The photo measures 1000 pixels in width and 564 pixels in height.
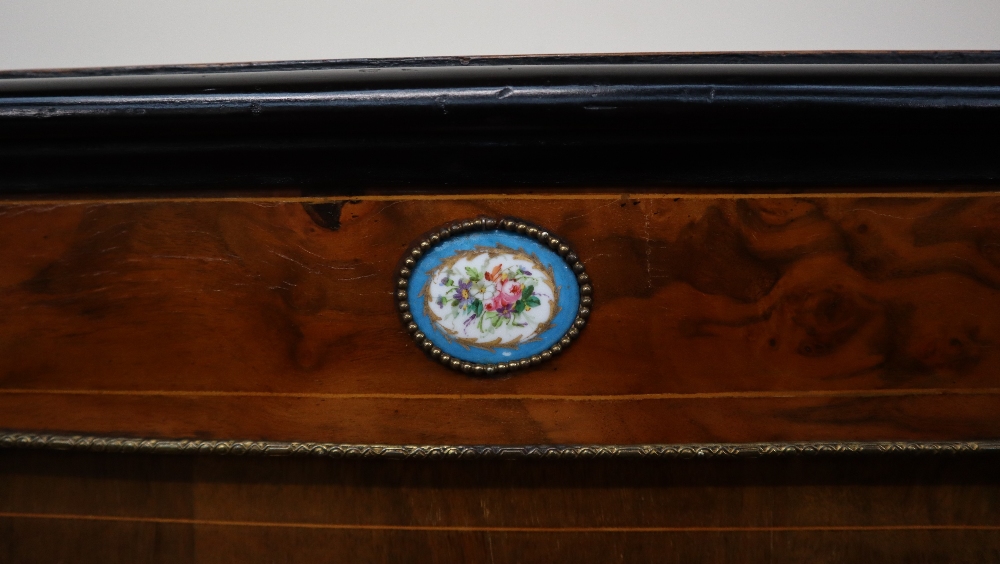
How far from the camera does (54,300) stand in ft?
1.86

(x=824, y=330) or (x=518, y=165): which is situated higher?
(x=518, y=165)

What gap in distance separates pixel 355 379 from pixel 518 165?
231 mm

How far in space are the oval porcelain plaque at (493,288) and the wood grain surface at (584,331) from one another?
0.05ft

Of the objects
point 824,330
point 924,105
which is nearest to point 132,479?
point 824,330

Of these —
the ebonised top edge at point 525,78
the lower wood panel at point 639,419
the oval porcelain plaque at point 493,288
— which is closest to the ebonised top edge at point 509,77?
the ebonised top edge at point 525,78

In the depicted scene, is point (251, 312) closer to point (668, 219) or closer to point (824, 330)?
point (668, 219)

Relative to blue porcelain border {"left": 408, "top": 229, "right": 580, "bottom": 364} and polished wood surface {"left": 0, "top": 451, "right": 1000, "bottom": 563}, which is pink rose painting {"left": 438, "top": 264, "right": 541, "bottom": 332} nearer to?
blue porcelain border {"left": 408, "top": 229, "right": 580, "bottom": 364}

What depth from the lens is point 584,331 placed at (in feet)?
1.79

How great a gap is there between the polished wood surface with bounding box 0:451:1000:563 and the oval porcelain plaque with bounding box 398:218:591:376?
12 cm

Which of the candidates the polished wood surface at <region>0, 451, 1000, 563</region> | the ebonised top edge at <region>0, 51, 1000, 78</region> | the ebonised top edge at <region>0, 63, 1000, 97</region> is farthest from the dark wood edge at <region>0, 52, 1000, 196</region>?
the polished wood surface at <region>0, 451, 1000, 563</region>

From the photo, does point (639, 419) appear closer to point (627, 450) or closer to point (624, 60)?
point (627, 450)

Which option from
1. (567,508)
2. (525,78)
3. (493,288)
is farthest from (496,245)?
(567,508)

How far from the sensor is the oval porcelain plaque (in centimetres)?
54

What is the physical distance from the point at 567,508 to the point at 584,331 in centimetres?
16
